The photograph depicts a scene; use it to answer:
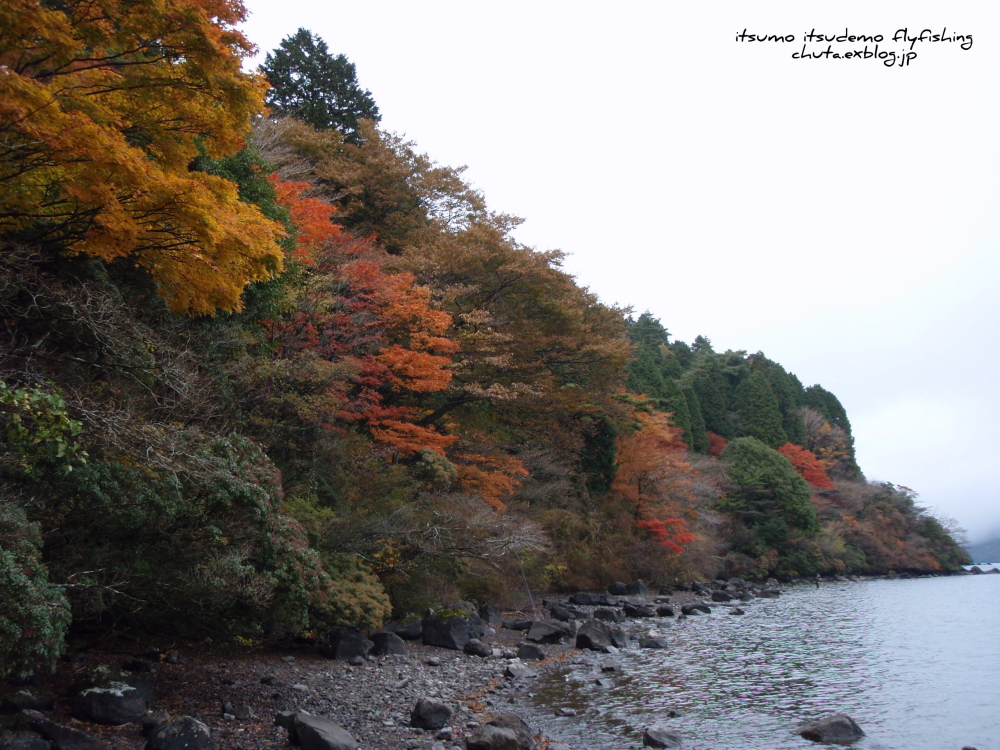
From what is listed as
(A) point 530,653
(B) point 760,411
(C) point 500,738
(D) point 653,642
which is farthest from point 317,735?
(B) point 760,411

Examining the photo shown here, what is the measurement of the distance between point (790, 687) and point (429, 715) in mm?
7517

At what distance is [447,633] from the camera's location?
15.1 m

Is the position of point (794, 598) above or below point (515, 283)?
below

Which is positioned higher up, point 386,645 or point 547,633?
point 386,645

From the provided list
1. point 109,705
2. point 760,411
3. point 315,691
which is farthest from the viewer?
point 760,411

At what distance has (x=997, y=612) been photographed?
2441 centimetres

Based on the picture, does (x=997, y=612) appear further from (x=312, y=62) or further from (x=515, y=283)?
(x=312, y=62)

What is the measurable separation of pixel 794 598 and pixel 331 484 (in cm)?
2566

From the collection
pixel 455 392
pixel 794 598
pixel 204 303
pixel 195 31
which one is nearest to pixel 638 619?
pixel 455 392

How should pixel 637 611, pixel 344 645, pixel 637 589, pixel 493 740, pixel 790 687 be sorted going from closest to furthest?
pixel 493 740, pixel 790 687, pixel 344 645, pixel 637 611, pixel 637 589

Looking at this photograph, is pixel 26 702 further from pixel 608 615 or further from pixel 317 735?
pixel 608 615

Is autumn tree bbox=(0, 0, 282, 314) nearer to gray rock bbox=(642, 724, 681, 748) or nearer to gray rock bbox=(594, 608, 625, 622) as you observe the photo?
gray rock bbox=(642, 724, 681, 748)

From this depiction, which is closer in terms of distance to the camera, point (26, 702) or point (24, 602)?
point (24, 602)

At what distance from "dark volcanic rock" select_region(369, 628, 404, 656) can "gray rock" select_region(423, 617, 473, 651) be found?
1.43 m
